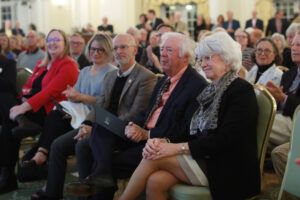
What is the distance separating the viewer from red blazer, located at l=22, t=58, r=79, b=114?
3676 millimetres

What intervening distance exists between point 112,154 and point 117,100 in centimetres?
60

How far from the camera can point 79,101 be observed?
136 inches

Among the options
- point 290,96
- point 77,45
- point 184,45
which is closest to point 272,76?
point 290,96

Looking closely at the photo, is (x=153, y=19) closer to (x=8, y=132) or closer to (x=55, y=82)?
(x=55, y=82)

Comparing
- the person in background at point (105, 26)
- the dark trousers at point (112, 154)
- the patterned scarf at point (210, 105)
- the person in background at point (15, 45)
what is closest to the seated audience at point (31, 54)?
the person in background at point (15, 45)

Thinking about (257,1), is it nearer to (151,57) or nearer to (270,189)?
(151,57)

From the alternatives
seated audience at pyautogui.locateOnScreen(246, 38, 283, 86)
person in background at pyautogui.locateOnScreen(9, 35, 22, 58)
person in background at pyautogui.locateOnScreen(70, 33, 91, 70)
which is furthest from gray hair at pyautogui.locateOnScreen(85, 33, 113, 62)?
person in background at pyautogui.locateOnScreen(9, 35, 22, 58)

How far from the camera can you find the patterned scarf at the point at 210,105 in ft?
7.22

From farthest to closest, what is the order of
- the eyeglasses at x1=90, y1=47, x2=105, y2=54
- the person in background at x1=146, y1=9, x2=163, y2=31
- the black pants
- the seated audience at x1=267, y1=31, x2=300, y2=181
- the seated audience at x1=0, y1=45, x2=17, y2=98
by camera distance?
the person in background at x1=146, y1=9, x2=163, y2=31 → the seated audience at x1=0, y1=45, x2=17, y2=98 → the black pants → the eyeglasses at x1=90, y1=47, x2=105, y2=54 → the seated audience at x1=267, y1=31, x2=300, y2=181

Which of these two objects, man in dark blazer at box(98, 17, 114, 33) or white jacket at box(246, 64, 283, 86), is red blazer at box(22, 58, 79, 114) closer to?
white jacket at box(246, 64, 283, 86)

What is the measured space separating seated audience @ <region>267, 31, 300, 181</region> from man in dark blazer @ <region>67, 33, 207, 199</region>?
52 cm

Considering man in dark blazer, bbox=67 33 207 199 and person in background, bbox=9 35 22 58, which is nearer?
man in dark blazer, bbox=67 33 207 199

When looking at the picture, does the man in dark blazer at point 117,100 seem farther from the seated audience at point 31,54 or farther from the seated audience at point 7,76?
the seated audience at point 31,54

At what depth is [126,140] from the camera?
112 inches
